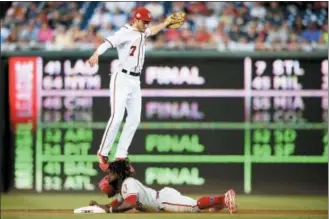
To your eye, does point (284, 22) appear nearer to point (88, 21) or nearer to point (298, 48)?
point (298, 48)

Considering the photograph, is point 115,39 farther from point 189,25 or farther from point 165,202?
point 189,25

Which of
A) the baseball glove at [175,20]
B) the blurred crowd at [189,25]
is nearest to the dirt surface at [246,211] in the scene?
the baseball glove at [175,20]

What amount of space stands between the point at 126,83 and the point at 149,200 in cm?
100

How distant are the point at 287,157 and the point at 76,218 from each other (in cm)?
257

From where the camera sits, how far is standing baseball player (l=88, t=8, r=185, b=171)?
682cm

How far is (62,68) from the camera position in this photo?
8.23 meters

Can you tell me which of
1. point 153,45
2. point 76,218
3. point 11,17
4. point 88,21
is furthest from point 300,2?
point 76,218

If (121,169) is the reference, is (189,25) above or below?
above

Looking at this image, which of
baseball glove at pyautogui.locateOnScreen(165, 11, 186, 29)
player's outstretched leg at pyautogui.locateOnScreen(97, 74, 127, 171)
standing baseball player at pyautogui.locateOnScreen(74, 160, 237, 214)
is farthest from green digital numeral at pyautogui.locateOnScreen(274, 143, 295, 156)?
baseball glove at pyautogui.locateOnScreen(165, 11, 186, 29)

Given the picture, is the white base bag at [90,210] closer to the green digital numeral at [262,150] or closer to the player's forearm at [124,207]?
the player's forearm at [124,207]

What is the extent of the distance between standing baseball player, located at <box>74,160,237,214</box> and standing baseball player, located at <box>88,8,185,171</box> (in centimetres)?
41

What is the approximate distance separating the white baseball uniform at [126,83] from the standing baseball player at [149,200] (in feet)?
1.32

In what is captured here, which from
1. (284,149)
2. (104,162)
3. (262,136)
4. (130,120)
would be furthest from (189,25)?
(104,162)

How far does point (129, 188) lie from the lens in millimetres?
6602
